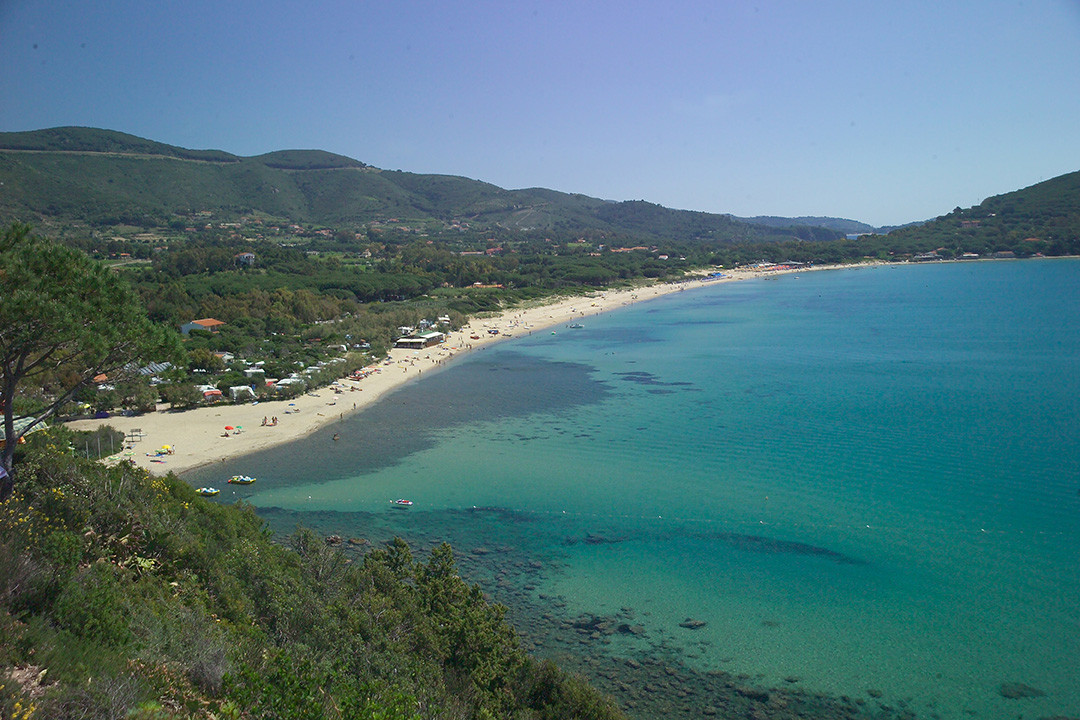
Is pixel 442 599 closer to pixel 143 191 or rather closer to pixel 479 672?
pixel 479 672

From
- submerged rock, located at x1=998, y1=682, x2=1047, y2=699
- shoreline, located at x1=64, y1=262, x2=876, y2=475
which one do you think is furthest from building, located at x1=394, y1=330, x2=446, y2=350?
submerged rock, located at x1=998, y1=682, x2=1047, y2=699

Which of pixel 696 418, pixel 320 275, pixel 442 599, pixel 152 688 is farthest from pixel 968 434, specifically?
pixel 320 275

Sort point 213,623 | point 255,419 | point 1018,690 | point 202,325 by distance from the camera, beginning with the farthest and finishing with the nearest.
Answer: point 202,325 < point 255,419 < point 1018,690 < point 213,623

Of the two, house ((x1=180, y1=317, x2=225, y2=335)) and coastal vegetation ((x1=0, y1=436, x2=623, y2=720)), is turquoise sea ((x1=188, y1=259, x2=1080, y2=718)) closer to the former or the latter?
coastal vegetation ((x1=0, y1=436, x2=623, y2=720))

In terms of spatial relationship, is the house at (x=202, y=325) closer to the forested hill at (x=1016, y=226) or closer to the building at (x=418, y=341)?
the building at (x=418, y=341)

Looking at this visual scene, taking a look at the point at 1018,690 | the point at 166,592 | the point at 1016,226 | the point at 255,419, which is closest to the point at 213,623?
the point at 166,592

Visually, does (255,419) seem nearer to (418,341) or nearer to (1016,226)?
(418,341)
